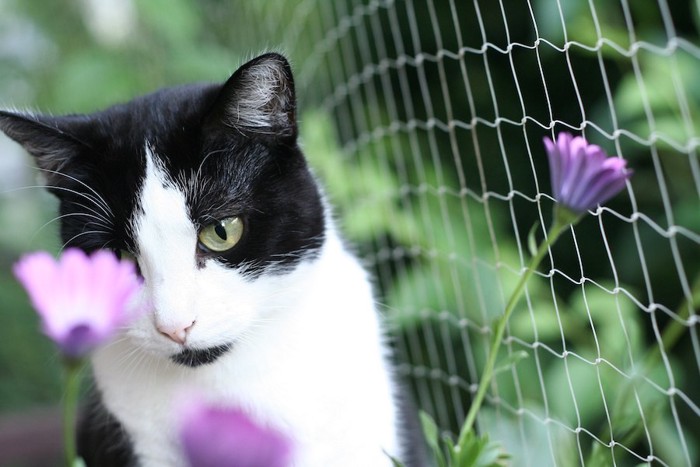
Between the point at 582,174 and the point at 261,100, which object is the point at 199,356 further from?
the point at 582,174

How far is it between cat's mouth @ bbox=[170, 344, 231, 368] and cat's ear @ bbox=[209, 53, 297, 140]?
0.19 m

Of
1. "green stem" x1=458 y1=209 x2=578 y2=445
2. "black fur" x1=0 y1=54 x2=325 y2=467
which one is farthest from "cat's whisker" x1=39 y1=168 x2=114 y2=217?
"green stem" x1=458 y1=209 x2=578 y2=445

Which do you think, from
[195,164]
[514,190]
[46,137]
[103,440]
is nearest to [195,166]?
[195,164]

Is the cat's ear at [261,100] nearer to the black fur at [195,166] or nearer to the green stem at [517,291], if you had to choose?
the black fur at [195,166]

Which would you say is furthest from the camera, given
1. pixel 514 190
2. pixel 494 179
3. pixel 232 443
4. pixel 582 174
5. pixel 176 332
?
pixel 494 179

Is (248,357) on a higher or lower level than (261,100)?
lower

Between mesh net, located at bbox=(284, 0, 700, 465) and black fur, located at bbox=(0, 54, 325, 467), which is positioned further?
mesh net, located at bbox=(284, 0, 700, 465)

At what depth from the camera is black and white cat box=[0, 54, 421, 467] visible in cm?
70

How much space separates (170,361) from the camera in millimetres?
758

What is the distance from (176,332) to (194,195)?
120mm

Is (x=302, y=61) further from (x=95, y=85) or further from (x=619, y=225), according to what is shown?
(x=619, y=225)

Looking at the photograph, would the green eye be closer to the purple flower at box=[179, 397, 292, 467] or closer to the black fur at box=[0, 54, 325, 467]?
the black fur at box=[0, 54, 325, 467]

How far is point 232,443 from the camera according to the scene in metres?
0.31

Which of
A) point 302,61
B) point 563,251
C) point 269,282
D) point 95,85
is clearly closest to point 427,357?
point 563,251
